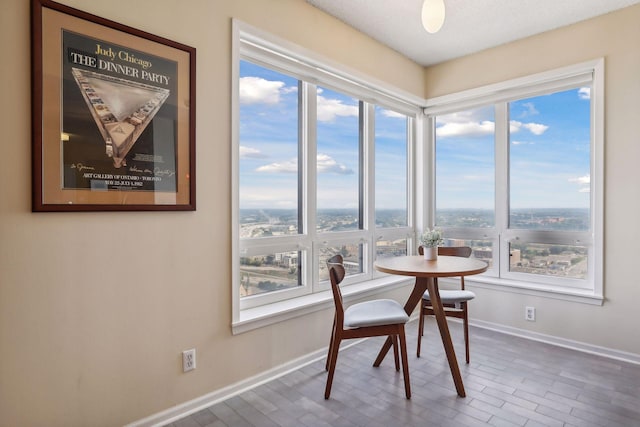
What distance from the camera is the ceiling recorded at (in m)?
2.84

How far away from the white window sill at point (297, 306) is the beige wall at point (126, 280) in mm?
76

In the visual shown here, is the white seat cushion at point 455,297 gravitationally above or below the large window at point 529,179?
below

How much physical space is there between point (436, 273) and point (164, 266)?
1.61 meters

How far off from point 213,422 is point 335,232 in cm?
173

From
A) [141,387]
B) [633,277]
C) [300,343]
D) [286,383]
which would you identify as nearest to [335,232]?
[300,343]

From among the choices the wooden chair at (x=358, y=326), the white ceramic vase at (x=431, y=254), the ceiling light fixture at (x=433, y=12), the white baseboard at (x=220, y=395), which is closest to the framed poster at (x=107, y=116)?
the wooden chair at (x=358, y=326)

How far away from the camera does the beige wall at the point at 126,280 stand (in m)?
1.65

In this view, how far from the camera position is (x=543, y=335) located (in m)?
3.36

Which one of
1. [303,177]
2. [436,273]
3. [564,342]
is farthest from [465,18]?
[564,342]

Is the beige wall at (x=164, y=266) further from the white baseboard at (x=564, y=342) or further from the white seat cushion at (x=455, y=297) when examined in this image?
the white seat cushion at (x=455, y=297)

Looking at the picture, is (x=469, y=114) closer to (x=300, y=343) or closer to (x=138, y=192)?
(x=300, y=343)

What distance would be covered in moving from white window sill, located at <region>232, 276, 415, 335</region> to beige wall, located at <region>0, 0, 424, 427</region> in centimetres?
8

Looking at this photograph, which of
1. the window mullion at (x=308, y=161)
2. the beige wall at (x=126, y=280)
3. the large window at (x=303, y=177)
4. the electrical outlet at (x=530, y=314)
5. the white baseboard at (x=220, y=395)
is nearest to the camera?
the beige wall at (x=126, y=280)

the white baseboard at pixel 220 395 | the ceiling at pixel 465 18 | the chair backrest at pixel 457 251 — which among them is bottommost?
the white baseboard at pixel 220 395
